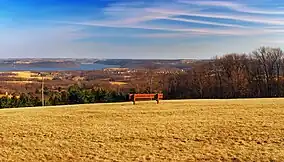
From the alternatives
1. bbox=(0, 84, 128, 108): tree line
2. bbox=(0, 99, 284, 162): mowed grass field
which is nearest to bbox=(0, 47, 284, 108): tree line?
bbox=(0, 84, 128, 108): tree line

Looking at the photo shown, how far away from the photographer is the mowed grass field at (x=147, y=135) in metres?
17.2

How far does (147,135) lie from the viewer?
68.7 feet

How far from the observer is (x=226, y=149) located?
17.7 m

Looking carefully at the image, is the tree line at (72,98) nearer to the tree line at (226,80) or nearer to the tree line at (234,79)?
the tree line at (226,80)

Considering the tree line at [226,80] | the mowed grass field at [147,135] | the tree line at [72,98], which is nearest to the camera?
the mowed grass field at [147,135]

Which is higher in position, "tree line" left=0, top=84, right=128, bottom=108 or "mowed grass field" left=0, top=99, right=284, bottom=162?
"tree line" left=0, top=84, right=128, bottom=108

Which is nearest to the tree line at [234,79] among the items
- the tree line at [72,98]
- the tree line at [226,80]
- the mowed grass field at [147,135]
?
the tree line at [226,80]

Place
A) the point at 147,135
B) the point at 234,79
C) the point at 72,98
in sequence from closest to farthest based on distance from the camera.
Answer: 1. the point at 147,135
2. the point at 72,98
3. the point at 234,79

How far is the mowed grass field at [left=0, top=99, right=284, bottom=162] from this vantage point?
56.4 feet

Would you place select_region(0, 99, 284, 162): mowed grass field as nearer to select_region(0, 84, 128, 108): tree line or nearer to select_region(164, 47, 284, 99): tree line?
select_region(0, 84, 128, 108): tree line

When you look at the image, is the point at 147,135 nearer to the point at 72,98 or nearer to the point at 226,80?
the point at 72,98

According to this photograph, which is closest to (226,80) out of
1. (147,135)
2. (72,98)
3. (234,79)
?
(234,79)

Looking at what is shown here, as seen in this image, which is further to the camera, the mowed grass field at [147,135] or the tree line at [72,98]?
the tree line at [72,98]

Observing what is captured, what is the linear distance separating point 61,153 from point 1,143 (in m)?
4.31
